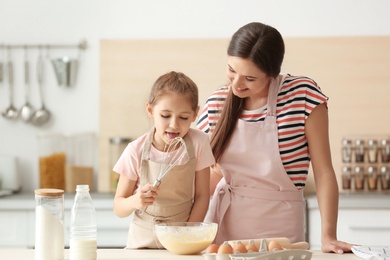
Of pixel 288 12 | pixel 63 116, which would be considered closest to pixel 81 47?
pixel 63 116

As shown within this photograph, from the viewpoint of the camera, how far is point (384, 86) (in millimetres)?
3832

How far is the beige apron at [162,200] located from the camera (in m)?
2.14

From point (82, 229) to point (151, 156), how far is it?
13.9 inches

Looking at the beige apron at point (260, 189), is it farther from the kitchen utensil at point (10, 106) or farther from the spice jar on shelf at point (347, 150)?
the kitchen utensil at point (10, 106)

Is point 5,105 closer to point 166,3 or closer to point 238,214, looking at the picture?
point 166,3

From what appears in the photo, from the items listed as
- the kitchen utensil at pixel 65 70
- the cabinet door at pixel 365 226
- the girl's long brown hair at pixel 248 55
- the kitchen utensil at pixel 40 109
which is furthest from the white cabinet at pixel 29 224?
the girl's long brown hair at pixel 248 55

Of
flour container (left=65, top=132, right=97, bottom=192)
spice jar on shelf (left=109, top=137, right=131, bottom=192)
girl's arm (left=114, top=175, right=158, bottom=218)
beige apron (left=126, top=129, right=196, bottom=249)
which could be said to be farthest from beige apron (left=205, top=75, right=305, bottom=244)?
flour container (left=65, top=132, right=97, bottom=192)

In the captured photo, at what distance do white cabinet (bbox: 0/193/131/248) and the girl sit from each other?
139 centimetres

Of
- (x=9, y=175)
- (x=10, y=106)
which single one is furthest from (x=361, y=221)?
(x=10, y=106)

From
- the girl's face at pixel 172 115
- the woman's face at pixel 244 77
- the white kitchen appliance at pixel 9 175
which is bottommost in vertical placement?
the white kitchen appliance at pixel 9 175

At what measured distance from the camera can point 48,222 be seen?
1.88 m

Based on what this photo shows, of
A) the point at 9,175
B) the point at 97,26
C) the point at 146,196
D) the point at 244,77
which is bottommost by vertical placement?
the point at 9,175

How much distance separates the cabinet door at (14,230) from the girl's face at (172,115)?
169cm

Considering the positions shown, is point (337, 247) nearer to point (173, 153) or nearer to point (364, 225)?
point (173, 153)
